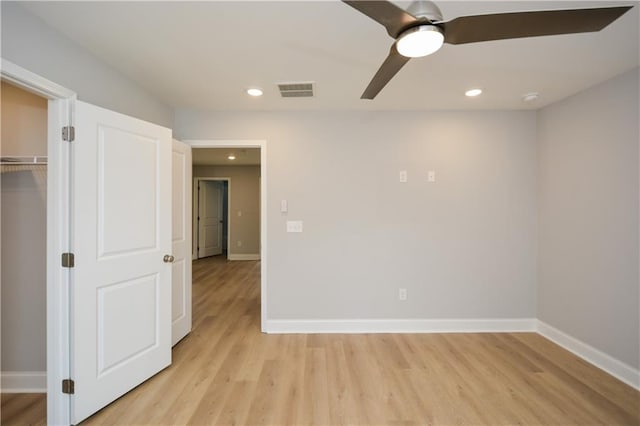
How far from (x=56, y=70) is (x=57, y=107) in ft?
0.75

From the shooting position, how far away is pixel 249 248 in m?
7.72

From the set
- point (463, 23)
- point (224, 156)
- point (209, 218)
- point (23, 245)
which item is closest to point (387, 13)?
point (463, 23)

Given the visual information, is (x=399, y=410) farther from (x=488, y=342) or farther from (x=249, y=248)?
(x=249, y=248)

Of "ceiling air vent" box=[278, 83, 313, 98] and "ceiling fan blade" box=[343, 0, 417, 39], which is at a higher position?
"ceiling air vent" box=[278, 83, 313, 98]

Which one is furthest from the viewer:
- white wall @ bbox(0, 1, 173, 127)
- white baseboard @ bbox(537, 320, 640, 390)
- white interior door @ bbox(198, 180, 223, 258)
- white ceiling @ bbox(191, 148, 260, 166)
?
white interior door @ bbox(198, 180, 223, 258)

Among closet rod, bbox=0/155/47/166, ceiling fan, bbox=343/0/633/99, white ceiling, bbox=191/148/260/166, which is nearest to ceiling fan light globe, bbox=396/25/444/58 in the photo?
ceiling fan, bbox=343/0/633/99

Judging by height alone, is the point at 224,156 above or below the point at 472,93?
above

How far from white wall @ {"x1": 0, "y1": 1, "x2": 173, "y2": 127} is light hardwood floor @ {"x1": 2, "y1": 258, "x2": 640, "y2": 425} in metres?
2.20

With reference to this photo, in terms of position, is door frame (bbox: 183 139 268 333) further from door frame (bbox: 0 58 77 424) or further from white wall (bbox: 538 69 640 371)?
white wall (bbox: 538 69 640 371)

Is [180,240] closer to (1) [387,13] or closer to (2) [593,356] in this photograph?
(1) [387,13]

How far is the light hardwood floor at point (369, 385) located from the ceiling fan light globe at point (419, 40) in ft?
6.99

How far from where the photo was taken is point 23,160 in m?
2.02

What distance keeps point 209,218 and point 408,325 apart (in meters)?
6.70

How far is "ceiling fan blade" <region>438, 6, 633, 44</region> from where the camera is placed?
1.07 meters
